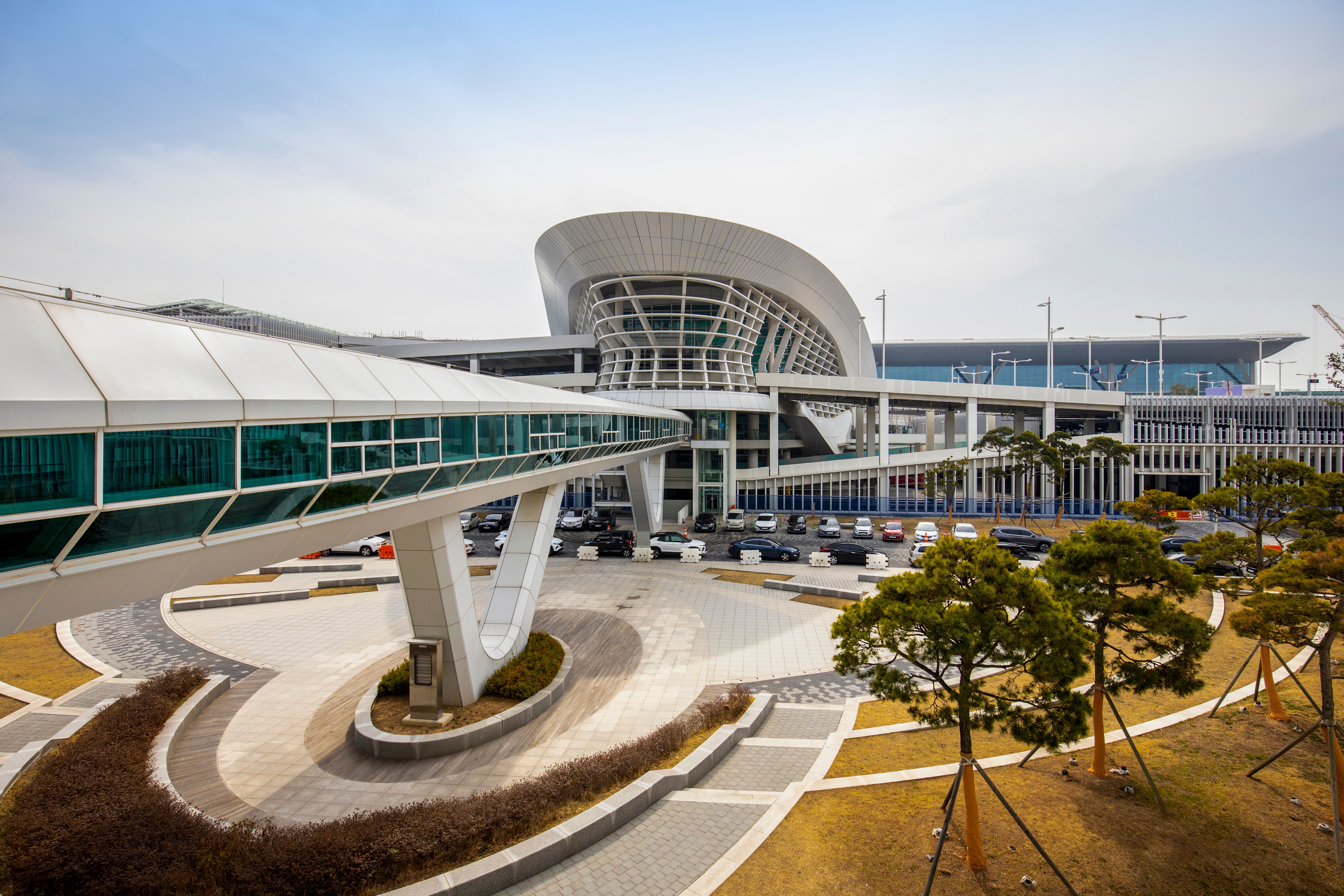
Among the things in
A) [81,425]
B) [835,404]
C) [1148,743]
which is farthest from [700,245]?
[81,425]

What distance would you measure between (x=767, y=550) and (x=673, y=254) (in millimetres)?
23980

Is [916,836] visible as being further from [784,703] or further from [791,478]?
[791,478]

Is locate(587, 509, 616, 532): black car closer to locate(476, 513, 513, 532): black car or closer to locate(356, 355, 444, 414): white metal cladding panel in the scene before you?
locate(476, 513, 513, 532): black car

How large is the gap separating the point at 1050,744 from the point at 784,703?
7.13 meters

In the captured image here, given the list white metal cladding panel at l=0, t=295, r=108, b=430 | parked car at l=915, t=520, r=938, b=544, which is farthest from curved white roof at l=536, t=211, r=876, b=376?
white metal cladding panel at l=0, t=295, r=108, b=430

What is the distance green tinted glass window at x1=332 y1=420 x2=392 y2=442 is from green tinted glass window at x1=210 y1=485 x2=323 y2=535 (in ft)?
2.39

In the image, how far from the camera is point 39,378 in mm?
4613

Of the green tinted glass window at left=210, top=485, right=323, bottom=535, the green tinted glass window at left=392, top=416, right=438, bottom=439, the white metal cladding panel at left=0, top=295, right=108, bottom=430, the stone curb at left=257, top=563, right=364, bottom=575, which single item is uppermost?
the white metal cladding panel at left=0, top=295, right=108, bottom=430

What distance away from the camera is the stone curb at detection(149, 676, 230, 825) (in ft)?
34.1

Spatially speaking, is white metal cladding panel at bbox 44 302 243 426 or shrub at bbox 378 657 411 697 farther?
shrub at bbox 378 657 411 697

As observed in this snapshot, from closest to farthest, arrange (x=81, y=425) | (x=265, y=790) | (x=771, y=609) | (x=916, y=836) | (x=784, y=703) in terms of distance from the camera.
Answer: (x=81, y=425), (x=916, y=836), (x=265, y=790), (x=784, y=703), (x=771, y=609)

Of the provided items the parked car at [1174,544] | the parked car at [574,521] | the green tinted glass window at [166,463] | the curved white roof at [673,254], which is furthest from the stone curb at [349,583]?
the parked car at [1174,544]

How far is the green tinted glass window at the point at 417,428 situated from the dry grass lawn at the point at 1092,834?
7.81 m

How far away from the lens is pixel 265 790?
11.0m
